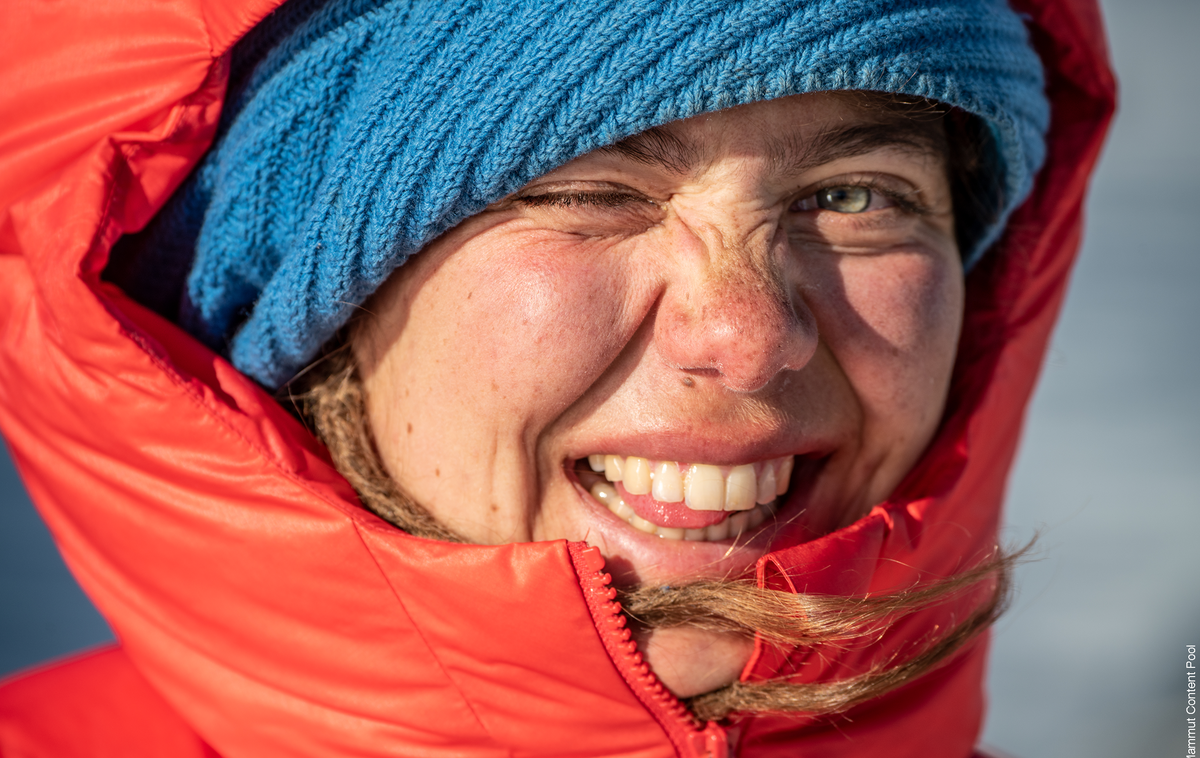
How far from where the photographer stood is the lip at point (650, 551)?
1.41 metres

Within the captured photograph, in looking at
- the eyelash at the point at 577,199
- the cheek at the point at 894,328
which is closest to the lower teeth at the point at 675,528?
the cheek at the point at 894,328

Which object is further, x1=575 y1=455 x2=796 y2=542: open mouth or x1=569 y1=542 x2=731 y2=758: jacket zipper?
x1=575 y1=455 x2=796 y2=542: open mouth

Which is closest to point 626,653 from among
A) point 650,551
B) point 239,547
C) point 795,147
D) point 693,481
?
point 650,551

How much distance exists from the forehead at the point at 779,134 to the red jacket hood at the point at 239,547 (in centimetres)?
52

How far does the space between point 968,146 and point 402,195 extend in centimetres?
94

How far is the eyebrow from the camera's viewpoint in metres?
1.27

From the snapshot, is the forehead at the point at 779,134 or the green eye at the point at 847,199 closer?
the forehead at the point at 779,134

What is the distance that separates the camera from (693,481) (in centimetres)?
142

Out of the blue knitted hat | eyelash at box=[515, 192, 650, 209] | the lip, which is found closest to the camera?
the blue knitted hat

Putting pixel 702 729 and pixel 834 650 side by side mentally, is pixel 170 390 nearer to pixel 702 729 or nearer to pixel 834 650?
pixel 702 729

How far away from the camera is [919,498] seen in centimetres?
162

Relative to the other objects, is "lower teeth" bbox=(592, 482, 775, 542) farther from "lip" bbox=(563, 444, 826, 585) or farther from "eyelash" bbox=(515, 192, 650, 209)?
"eyelash" bbox=(515, 192, 650, 209)

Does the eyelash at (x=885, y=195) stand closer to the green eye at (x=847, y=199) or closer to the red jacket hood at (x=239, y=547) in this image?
the green eye at (x=847, y=199)

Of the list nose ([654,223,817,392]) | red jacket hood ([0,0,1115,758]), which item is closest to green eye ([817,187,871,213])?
nose ([654,223,817,392])
